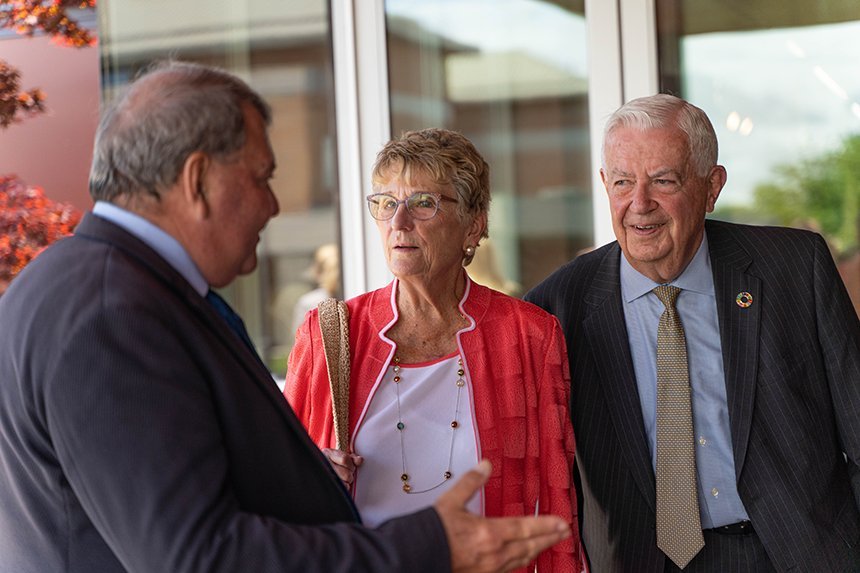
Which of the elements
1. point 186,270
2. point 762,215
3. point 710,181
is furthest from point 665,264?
point 762,215

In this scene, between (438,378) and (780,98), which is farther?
(780,98)

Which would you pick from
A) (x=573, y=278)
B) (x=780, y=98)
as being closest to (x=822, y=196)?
(x=780, y=98)

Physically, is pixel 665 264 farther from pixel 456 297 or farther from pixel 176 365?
pixel 176 365

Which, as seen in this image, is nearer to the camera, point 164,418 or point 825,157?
point 164,418

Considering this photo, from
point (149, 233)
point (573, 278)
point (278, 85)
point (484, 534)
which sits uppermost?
point (278, 85)

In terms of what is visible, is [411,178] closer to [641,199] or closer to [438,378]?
[438,378]

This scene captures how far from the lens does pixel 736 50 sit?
4422 mm

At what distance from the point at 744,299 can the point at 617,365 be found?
13.6 inches

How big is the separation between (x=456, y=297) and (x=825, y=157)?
235 cm

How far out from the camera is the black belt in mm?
2510

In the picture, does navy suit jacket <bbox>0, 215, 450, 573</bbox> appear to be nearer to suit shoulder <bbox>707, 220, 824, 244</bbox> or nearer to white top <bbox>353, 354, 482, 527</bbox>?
white top <bbox>353, 354, 482, 527</bbox>

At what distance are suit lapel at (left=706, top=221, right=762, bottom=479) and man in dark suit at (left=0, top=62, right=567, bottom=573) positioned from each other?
1071 mm

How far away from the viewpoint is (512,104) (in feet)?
16.6

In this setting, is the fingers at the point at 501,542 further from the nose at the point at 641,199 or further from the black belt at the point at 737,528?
the nose at the point at 641,199
